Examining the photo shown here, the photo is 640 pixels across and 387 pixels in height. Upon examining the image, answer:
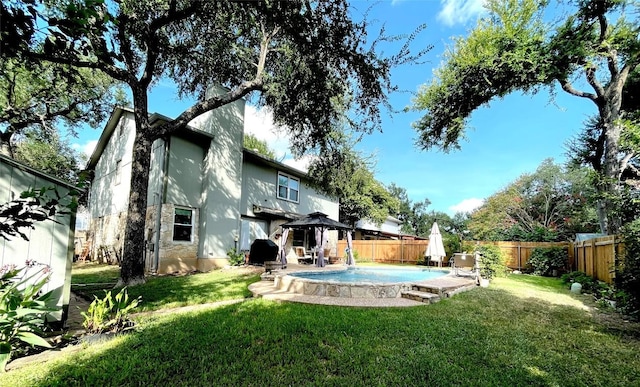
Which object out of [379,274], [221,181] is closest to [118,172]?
[221,181]

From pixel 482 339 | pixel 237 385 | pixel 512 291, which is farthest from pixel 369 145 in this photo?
pixel 237 385

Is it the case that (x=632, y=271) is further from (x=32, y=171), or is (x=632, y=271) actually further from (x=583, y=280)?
(x=32, y=171)

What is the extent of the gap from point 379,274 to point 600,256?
8.00 meters

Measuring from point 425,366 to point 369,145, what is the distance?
23.7 m

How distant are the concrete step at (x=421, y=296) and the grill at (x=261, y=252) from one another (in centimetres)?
869

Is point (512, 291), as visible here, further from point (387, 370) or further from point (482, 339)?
point (387, 370)

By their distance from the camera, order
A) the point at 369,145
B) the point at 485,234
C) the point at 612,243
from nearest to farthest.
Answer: the point at 612,243
the point at 369,145
the point at 485,234

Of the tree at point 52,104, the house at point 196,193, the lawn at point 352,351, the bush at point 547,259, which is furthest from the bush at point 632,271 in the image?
the tree at point 52,104

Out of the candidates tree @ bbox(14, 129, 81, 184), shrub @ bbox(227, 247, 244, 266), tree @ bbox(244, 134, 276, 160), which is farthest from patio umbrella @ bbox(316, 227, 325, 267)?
tree @ bbox(244, 134, 276, 160)

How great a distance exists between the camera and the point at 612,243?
8.86m

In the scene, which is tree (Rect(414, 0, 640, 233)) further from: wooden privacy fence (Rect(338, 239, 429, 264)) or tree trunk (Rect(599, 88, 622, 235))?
wooden privacy fence (Rect(338, 239, 429, 264))

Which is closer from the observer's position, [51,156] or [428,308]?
[428,308]

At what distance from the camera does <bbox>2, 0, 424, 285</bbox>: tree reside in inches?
210

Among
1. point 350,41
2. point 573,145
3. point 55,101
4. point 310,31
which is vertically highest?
point 55,101
